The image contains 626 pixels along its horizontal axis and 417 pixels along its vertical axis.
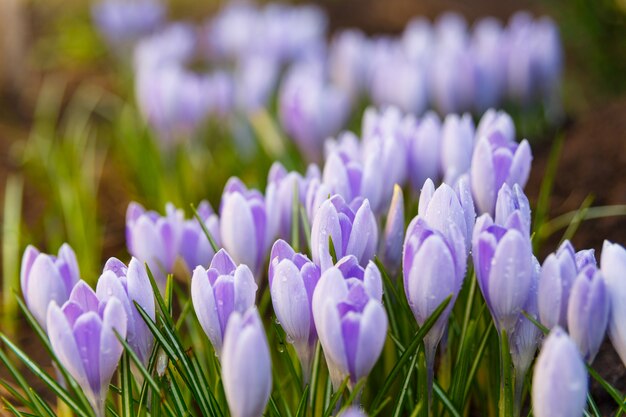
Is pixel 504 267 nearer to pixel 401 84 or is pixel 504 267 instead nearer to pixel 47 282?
pixel 47 282

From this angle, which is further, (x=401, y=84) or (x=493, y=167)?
(x=401, y=84)

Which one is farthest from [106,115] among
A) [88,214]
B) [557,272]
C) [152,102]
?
[557,272]

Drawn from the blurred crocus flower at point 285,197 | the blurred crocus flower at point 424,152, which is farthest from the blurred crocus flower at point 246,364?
the blurred crocus flower at point 424,152

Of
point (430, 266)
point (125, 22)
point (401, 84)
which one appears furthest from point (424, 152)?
point (125, 22)

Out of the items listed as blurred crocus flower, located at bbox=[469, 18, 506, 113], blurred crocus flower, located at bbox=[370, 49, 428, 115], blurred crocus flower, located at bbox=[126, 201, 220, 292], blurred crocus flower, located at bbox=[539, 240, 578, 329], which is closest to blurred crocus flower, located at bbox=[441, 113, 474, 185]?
blurred crocus flower, located at bbox=[126, 201, 220, 292]

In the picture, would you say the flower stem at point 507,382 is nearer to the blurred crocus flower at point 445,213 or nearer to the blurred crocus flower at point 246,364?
the blurred crocus flower at point 445,213
